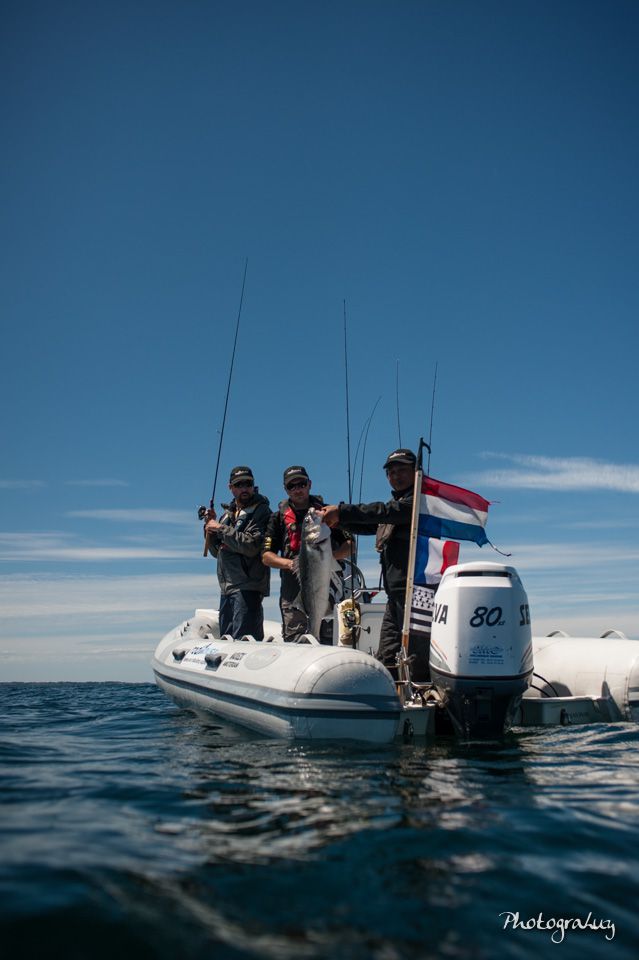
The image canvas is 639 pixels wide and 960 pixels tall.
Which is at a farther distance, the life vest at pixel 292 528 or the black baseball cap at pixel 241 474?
the black baseball cap at pixel 241 474

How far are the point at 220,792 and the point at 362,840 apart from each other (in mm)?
1217

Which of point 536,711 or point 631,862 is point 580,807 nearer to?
point 631,862

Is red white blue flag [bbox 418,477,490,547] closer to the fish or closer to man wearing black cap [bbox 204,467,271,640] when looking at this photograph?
the fish

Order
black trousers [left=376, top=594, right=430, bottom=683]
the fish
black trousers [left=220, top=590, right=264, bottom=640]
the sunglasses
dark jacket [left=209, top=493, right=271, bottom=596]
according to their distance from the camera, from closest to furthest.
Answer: black trousers [left=376, top=594, right=430, bottom=683]
the fish
the sunglasses
dark jacket [left=209, top=493, right=271, bottom=596]
black trousers [left=220, top=590, right=264, bottom=640]

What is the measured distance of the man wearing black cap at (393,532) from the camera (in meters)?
6.55

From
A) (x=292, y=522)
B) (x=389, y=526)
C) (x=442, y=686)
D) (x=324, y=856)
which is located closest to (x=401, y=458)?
(x=389, y=526)

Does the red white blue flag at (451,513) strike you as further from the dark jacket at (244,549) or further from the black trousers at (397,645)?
the dark jacket at (244,549)

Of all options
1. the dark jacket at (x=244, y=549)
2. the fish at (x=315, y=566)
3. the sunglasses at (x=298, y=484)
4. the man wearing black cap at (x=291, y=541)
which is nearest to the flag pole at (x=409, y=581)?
the fish at (x=315, y=566)

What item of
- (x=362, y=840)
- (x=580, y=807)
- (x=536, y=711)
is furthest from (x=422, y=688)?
(x=362, y=840)

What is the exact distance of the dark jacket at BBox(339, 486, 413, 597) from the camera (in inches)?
259

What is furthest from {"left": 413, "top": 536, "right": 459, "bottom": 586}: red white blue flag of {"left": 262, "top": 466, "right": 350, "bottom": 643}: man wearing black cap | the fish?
{"left": 262, "top": 466, "right": 350, "bottom": 643}: man wearing black cap

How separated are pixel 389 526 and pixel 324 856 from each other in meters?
4.26

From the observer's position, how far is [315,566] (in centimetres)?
695

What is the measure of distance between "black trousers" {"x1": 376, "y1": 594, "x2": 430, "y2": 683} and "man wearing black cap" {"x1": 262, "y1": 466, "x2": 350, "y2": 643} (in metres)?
1.14
